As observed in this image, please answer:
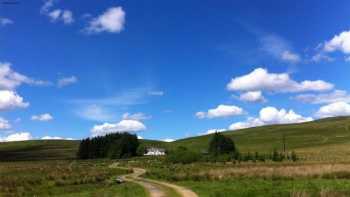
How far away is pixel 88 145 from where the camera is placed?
19150 cm

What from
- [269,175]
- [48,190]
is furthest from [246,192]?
[48,190]

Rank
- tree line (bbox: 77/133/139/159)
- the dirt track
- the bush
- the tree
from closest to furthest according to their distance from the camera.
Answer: the dirt track
the bush
the tree
tree line (bbox: 77/133/139/159)

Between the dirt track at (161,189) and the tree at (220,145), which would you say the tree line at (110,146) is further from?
the dirt track at (161,189)

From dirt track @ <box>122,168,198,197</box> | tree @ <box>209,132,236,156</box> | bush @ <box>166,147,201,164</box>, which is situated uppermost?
tree @ <box>209,132,236,156</box>

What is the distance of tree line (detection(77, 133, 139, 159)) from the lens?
176500 millimetres

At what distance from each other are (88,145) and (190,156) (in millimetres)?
88229

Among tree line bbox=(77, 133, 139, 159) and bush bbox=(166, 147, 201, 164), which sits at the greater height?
tree line bbox=(77, 133, 139, 159)

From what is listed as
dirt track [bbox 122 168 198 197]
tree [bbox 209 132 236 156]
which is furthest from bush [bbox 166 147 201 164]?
dirt track [bbox 122 168 198 197]

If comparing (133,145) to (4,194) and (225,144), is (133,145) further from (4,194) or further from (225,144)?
(4,194)

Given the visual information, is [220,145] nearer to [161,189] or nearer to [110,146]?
[110,146]

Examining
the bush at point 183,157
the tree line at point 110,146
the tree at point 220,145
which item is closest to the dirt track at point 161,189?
the bush at point 183,157

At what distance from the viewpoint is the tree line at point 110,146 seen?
176 metres

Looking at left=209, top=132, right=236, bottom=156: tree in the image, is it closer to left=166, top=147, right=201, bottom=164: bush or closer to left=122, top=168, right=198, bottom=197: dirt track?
left=166, top=147, right=201, bottom=164: bush

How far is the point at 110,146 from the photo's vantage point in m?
184
